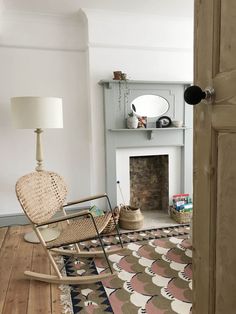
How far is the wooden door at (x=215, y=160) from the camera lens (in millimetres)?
691

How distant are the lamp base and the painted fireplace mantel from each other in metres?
0.82

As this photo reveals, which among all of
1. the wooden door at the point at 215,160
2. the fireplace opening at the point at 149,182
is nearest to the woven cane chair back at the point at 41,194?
the fireplace opening at the point at 149,182

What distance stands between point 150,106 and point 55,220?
2.06m

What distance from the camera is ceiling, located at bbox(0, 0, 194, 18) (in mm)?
3038

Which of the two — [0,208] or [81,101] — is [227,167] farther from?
[0,208]

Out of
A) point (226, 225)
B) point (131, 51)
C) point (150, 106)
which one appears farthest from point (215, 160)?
point (131, 51)

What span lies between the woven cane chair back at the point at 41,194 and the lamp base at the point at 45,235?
456mm

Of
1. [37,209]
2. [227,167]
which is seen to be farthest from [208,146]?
[37,209]

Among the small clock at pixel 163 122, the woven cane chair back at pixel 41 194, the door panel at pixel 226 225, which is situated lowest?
the woven cane chair back at pixel 41 194

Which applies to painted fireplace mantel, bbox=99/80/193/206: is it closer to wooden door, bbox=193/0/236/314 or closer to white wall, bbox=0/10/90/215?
white wall, bbox=0/10/90/215

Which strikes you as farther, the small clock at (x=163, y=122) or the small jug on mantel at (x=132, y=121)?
the small clock at (x=163, y=122)

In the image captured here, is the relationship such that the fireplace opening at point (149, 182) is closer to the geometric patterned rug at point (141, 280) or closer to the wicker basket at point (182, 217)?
the wicker basket at point (182, 217)

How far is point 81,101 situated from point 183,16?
165cm

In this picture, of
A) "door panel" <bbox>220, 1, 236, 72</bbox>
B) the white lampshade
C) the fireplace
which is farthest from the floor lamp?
"door panel" <bbox>220, 1, 236, 72</bbox>
